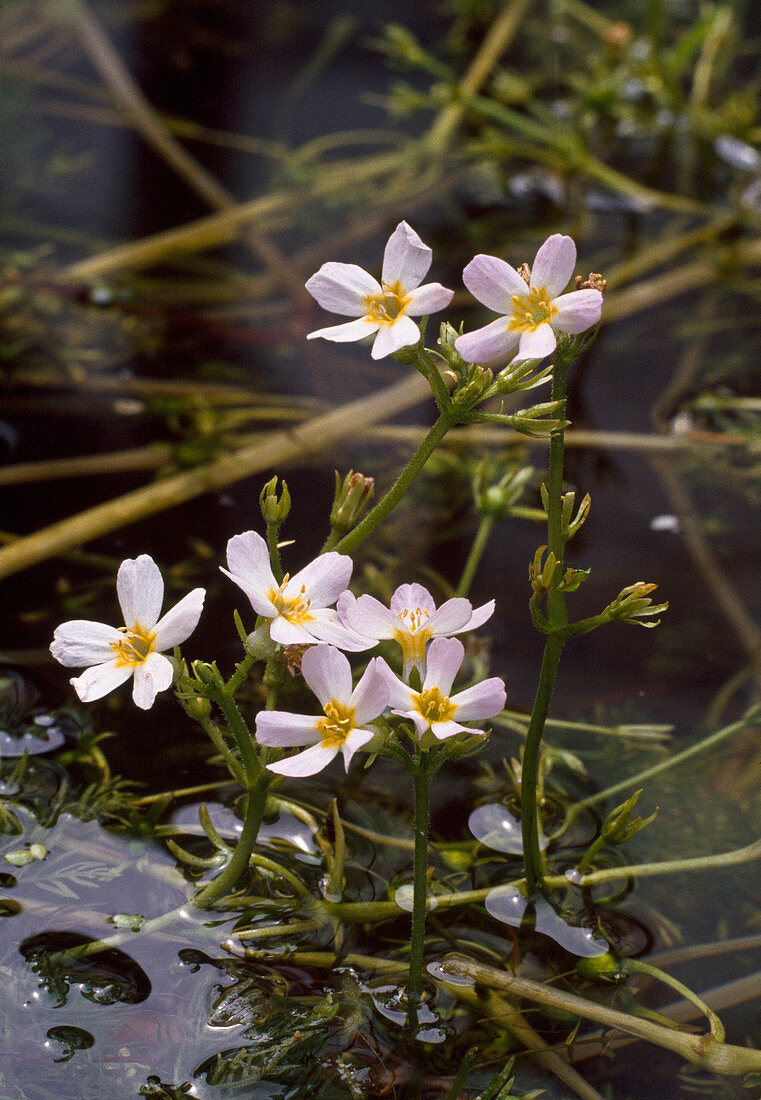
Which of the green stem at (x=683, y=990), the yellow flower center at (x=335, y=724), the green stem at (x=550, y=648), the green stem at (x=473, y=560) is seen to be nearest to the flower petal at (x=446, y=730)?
the yellow flower center at (x=335, y=724)

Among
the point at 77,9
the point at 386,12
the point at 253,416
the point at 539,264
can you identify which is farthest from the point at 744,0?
the point at 539,264

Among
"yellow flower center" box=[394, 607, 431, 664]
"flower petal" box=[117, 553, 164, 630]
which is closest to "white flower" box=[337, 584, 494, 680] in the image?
"yellow flower center" box=[394, 607, 431, 664]

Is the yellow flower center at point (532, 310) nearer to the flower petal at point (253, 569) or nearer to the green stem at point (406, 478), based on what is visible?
the green stem at point (406, 478)

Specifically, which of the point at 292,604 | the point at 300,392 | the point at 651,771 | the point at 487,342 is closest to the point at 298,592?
the point at 292,604

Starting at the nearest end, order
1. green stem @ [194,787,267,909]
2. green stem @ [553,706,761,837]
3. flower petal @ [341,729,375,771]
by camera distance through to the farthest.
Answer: flower petal @ [341,729,375,771] → green stem @ [194,787,267,909] → green stem @ [553,706,761,837]

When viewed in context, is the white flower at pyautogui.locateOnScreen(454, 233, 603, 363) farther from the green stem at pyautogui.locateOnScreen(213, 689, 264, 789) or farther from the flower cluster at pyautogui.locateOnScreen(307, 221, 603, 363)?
the green stem at pyautogui.locateOnScreen(213, 689, 264, 789)

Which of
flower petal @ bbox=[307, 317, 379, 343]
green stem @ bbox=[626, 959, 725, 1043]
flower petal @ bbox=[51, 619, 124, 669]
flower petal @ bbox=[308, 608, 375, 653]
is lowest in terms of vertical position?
green stem @ bbox=[626, 959, 725, 1043]

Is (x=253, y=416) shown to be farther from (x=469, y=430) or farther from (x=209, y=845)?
(x=209, y=845)
